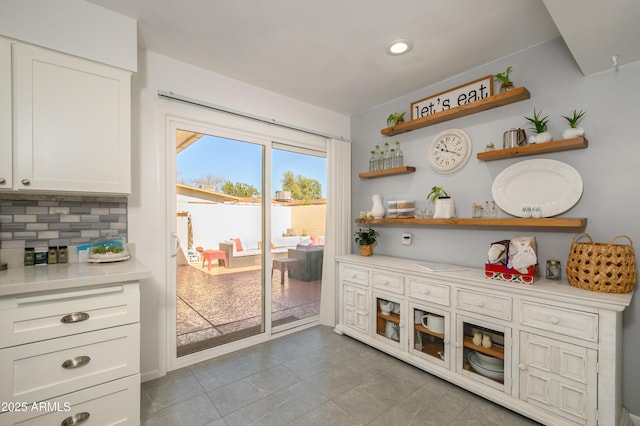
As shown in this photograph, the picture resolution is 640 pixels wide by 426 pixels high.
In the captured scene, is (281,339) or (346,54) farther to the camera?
(281,339)

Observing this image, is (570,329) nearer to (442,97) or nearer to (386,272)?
(386,272)

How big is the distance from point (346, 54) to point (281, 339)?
2.75m

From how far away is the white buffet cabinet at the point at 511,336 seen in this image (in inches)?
62.3

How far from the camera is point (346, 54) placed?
7.53ft

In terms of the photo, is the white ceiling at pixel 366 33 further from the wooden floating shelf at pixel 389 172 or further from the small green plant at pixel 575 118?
the wooden floating shelf at pixel 389 172

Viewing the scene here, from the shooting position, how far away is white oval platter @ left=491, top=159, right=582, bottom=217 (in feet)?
6.53

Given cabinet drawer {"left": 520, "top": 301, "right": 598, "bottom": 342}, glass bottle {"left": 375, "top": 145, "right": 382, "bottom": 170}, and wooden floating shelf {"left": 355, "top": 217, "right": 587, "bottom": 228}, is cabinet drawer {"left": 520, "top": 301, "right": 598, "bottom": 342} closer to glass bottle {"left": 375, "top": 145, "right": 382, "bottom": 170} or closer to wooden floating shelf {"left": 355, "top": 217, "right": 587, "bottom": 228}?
wooden floating shelf {"left": 355, "top": 217, "right": 587, "bottom": 228}

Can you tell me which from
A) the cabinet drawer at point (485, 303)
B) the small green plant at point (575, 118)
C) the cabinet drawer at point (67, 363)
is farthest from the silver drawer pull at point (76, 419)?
the small green plant at point (575, 118)

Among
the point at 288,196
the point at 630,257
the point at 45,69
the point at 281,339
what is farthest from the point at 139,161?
the point at 630,257

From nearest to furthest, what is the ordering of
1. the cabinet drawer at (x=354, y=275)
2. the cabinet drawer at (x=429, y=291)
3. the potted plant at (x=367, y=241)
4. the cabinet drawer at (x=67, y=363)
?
1. the cabinet drawer at (x=67, y=363)
2. the cabinet drawer at (x=429, y=291)
3. the cabinet drawer at (x=354, y=275)
4. the potted plant at (x=367, y=241)

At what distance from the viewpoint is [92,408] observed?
58.0 inches

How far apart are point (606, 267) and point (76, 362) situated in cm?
291

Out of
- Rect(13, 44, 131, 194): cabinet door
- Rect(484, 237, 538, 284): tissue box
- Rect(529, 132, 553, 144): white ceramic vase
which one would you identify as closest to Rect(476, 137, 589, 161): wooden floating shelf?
Rect(529, 132, 553, 144): white ceramic vase

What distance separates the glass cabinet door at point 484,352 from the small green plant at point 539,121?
143cm
